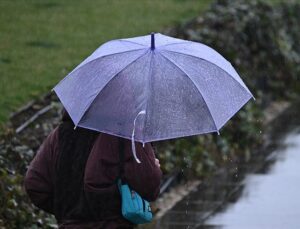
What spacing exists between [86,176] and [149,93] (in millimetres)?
547

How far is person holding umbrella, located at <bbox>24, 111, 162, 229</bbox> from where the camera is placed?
4723 millimetres

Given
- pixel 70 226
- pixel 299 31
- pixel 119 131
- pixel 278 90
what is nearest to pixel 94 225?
pixel 70 226

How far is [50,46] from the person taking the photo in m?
11.5

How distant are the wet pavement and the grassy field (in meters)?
1.94

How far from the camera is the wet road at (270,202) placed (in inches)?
326

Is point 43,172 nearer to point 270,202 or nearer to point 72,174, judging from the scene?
point 72,174

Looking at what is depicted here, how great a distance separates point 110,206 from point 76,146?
37cm

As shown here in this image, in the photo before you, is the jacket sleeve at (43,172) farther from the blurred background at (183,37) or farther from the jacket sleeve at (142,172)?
the blurred background at (183,37)

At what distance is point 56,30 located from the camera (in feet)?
40.2

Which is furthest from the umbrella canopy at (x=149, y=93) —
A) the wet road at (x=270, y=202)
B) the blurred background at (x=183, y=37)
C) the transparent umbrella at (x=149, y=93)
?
the wet road at (x=270, y=202)

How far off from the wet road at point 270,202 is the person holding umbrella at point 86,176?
345 cm

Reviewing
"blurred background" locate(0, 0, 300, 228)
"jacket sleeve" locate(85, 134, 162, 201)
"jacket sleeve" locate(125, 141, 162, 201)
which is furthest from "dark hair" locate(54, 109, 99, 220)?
"blurred background" locate(0, 0, 300, 228)

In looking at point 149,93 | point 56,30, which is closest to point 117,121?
point 149,93

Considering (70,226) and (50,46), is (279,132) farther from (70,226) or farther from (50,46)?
(70,226)
